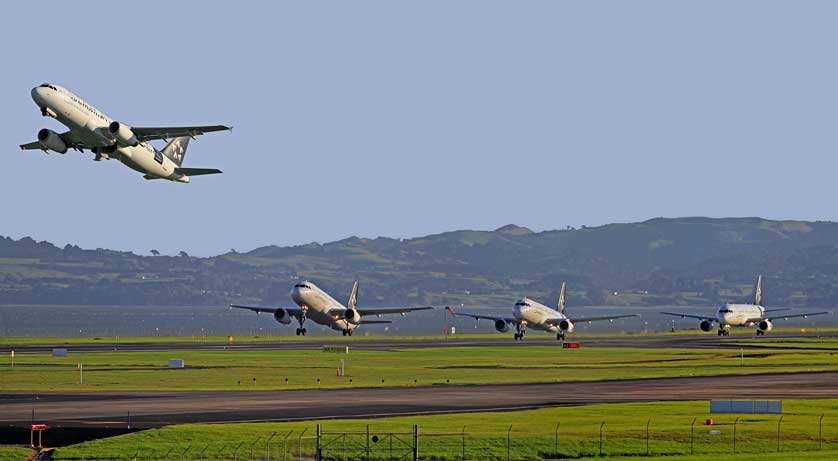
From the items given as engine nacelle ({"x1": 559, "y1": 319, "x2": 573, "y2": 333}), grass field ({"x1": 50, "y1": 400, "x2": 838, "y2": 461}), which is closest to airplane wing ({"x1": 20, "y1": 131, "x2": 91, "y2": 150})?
grass field ({"x1": 50, "y1": 400, "x2": 838, "y2": 461})

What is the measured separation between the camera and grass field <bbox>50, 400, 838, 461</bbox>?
58.6 metres

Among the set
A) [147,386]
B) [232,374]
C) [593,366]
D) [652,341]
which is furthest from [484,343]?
[147,386]

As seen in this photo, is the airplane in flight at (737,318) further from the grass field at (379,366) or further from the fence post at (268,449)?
the fence post at (268,449)

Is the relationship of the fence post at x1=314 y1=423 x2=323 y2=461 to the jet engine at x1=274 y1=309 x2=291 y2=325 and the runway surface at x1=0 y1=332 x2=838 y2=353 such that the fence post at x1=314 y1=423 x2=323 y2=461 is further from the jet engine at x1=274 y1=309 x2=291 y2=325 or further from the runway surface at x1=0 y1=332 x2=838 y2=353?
the jet engine at x1=274 y1=309 x2=291 y2=325

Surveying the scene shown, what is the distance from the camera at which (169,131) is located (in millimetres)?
88250

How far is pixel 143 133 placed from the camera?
8788cm

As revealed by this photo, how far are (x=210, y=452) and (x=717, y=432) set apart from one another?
75.6 feet

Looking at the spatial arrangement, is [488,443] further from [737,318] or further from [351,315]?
[737,318]

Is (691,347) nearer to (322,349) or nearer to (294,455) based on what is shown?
(322,349)

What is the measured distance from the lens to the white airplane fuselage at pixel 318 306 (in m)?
151

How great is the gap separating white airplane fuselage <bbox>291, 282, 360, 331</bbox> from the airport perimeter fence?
84.3m

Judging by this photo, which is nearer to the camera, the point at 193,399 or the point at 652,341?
the point at 193,399

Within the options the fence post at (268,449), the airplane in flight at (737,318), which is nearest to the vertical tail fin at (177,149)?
the fence post at (268,449)

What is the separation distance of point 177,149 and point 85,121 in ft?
70.2
